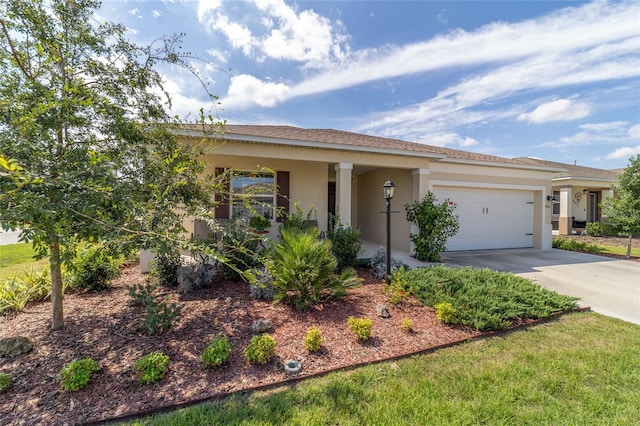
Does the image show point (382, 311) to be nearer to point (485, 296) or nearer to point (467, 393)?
point (467, 393)

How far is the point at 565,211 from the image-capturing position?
1379cm

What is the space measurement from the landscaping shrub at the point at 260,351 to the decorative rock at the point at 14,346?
2678 mm

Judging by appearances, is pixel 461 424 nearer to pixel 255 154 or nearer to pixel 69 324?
pixel 69 324

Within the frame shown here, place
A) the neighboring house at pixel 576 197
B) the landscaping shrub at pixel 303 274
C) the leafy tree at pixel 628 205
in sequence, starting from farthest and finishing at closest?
1. the neighboring house at pixel 576 197
2. the leafy tree at pixel 628 205
3. the landscaping shrub at pixel 303 274

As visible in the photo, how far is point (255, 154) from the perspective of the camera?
636cm

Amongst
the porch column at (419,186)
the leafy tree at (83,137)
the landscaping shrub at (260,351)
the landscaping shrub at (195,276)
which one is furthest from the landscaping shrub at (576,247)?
the leafy tree at (83,137)

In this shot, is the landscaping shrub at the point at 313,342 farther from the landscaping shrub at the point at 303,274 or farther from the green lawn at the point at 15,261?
the green lawn at the point at 15,261

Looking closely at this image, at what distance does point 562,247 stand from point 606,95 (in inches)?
224

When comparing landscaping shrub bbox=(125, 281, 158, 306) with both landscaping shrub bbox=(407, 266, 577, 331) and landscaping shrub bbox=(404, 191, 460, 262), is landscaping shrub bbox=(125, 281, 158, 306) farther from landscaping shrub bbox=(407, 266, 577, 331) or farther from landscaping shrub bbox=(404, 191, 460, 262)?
landscaping shrub bbox=(404, 191, 460, 262)

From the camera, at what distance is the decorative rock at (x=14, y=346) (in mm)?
2875

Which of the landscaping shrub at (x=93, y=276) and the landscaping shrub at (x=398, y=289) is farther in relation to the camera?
the landscaping shrub at (x=93, y=276)

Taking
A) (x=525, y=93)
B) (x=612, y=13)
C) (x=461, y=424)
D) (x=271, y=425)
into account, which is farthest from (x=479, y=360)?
(x=525, y=93)

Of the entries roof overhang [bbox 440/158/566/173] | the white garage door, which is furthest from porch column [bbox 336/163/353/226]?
roof overhang [bbox 440/158/566/173]

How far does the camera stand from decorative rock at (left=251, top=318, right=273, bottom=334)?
338 cm
